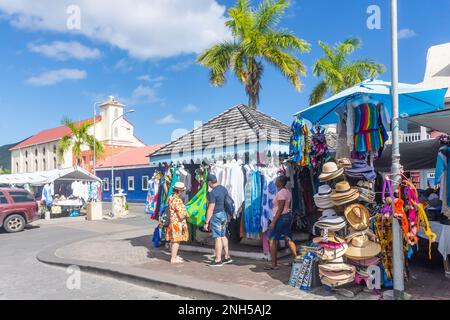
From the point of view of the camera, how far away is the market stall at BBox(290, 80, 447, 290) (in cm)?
537

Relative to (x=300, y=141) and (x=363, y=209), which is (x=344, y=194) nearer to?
(x=363, y=209)

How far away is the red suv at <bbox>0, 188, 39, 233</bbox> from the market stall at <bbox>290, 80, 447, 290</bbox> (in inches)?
516

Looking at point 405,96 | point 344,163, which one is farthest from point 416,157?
point 344,163

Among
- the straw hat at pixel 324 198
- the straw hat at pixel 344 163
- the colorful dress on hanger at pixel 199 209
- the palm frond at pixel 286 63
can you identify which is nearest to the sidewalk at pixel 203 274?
the colorful dress on hanger at pixel 199 209

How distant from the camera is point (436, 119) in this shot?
21.8 feet

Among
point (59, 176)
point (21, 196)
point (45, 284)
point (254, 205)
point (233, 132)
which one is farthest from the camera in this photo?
point (59, 176)

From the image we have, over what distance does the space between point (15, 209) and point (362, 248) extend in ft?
46.5

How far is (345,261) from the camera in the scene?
18.9 ft

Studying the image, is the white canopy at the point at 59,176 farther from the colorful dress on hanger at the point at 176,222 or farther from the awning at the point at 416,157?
the awning at the point at 416,157

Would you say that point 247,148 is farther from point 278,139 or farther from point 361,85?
point 361,85

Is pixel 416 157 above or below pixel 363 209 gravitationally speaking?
above

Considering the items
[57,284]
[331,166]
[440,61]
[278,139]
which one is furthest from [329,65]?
[57,284]

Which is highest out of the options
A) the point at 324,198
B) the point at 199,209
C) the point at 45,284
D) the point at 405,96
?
the point at 405,96
